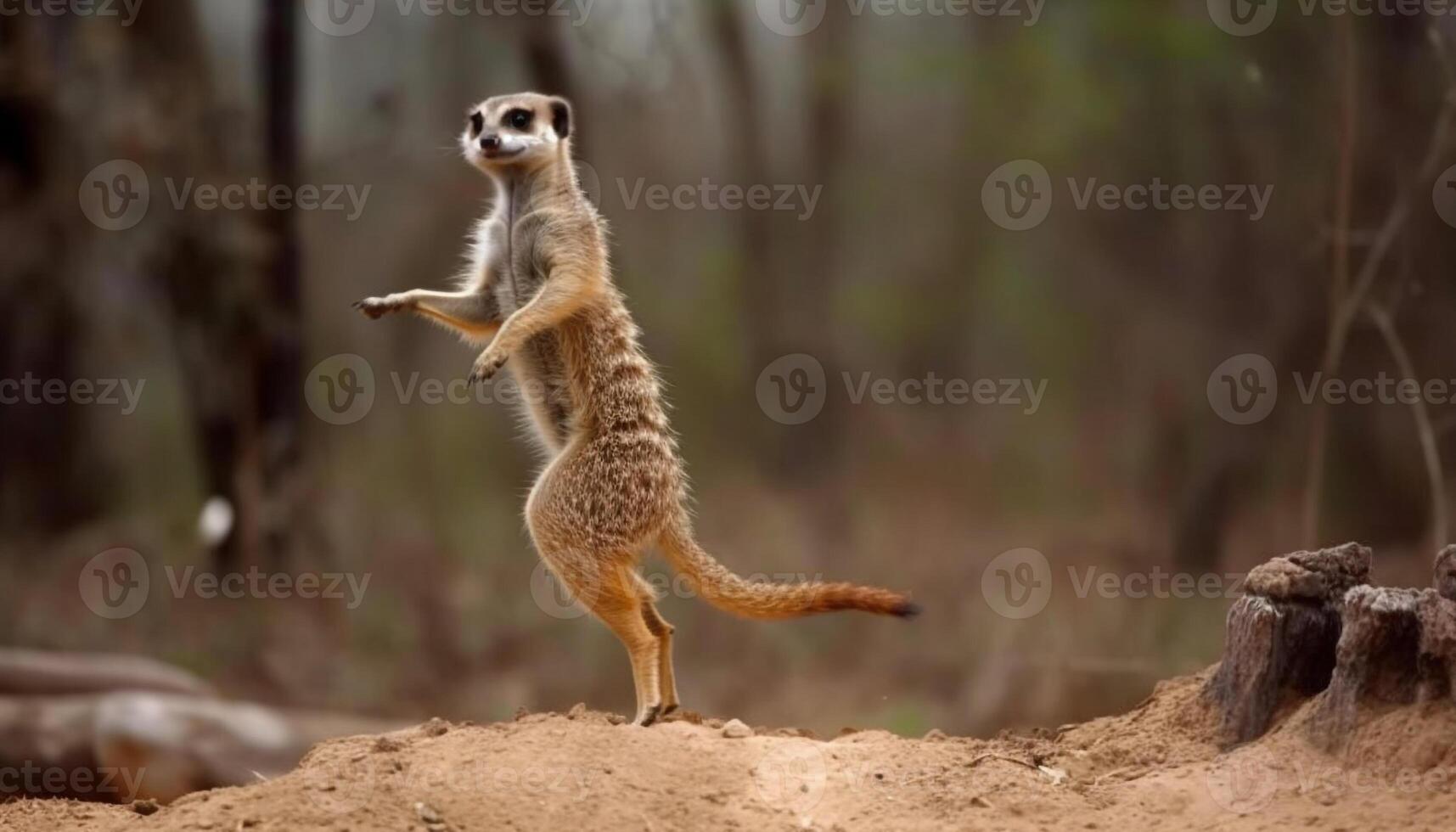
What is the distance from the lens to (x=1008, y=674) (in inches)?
228

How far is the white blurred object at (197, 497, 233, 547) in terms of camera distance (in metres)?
6.30

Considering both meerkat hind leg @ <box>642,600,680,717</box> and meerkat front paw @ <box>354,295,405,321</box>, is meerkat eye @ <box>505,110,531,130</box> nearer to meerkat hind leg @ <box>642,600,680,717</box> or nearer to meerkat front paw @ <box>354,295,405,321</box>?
meerkat front paw @ <box>354,295,405,321</box>

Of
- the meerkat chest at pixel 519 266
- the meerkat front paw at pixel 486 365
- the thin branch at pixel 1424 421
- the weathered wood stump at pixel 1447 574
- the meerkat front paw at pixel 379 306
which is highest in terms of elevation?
the thin branch at pixel 1424 421

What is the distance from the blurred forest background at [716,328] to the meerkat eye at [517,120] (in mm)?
3384

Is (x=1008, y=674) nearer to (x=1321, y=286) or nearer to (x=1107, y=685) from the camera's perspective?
(x=1107, y=685)

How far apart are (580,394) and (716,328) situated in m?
4.21

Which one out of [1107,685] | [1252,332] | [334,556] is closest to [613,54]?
[334,556]

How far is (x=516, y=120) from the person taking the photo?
9.77 ft

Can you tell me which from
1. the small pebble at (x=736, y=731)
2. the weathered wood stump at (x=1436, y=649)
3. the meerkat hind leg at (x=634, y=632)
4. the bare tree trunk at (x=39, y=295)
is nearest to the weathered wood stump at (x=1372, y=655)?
the weathered wood stump at (x=1436, y=649)

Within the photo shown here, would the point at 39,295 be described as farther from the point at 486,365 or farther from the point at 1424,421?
the point at 1424,421

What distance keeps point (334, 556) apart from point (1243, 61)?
15.6 feet

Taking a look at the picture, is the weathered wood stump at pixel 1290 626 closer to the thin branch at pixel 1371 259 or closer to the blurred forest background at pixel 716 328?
the thin branch at pixel 1371 259

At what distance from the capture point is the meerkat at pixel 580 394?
106 inches

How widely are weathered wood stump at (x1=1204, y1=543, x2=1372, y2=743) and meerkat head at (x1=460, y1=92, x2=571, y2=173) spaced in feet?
5.64
